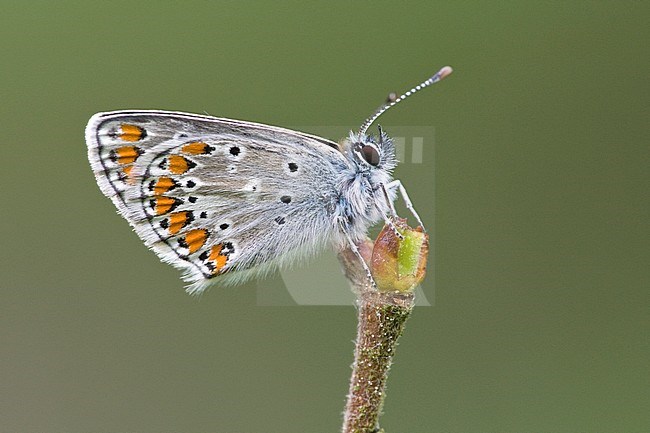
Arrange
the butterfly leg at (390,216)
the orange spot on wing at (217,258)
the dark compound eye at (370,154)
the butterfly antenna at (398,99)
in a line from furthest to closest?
the dark compound eye at (370,154) → the orange spot on wing at (217,258) → the butterfly antenna at (398,99) → the butterfly leg at (390,216)

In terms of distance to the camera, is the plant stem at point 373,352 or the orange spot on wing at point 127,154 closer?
the plant stem at point 373,352

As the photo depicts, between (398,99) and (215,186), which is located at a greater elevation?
(398,99)

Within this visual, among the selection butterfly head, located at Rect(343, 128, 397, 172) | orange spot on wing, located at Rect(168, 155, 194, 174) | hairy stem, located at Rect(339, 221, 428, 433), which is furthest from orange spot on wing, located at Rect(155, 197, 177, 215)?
hairy stem, located at Rect(339, 221, 428, 433)

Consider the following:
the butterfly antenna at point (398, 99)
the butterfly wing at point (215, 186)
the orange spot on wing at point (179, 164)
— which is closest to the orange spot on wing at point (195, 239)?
the butterfly wing at point (215, 186)

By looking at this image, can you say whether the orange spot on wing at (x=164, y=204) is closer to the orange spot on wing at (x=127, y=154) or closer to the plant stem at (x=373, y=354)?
the orange spot on wing at (x=127, y=154)

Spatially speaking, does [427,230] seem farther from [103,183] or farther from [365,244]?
→ [103,183]

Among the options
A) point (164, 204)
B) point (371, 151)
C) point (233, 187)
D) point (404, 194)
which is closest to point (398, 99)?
point (371, 151)

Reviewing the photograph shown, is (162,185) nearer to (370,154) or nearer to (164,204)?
(164,204)

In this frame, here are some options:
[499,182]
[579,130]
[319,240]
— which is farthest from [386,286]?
[579,130]
